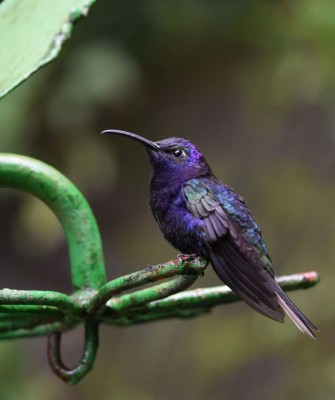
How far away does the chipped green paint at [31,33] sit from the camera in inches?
37.6

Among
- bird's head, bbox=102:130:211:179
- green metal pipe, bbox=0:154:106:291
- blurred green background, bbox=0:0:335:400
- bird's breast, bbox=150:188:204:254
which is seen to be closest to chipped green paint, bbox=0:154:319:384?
green metal pipe, bbox=0:154:106:291

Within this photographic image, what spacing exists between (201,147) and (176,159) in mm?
2537

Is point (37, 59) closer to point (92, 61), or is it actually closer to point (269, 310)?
point (269, 310)

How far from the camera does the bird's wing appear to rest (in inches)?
52.3

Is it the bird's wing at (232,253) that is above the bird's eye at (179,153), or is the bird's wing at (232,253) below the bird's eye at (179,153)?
below

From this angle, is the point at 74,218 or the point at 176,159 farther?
the point at 176,159

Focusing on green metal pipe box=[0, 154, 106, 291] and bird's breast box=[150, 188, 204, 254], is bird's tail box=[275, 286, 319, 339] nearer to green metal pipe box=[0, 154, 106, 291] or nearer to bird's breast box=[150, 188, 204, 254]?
bird's breast box=[150, 188, 204, 254]

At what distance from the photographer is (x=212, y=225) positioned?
158 centimetres

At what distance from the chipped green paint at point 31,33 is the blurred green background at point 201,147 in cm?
233

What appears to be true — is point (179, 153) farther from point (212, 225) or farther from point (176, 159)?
point (212, 225)

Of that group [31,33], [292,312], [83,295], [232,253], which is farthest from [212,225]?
[31,33]

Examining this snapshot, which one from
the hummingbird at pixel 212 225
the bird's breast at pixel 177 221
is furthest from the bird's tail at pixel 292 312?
the bird's breast at pixel 177 221

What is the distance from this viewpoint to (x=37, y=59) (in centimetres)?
96

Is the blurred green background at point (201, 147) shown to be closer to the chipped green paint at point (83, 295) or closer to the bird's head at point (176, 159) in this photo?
the bird's head at point (176, 159)
